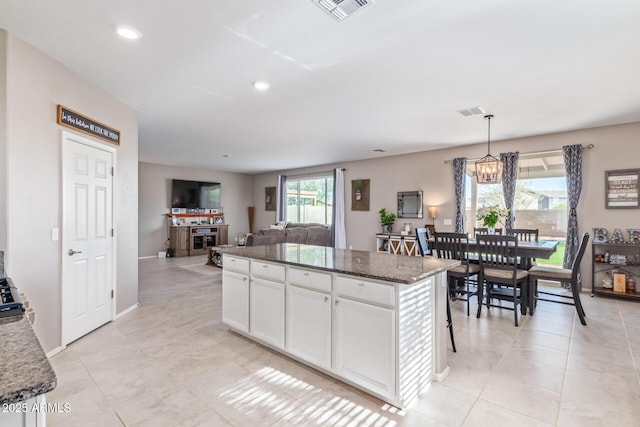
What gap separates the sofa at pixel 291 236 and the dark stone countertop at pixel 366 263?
8.89 feet

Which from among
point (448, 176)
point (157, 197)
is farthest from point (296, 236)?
point (157, 197)

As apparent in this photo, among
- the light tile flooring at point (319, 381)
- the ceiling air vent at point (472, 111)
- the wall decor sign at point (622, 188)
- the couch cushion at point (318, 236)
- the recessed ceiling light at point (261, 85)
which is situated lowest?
the light tile flooring at point (319, 381)

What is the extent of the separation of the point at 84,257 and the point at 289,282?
7.45ft

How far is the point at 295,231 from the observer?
726 cm

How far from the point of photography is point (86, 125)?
326 centimetres

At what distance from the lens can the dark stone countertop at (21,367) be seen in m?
0.75

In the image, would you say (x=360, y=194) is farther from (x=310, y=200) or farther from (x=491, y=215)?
(x=491, y=215)

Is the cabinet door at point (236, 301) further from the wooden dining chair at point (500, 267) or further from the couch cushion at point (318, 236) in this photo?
the couch cushion at point (318, 236)

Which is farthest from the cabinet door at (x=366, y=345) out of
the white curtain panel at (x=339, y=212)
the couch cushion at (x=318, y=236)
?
the white curtain panel at (x=339, y=212)

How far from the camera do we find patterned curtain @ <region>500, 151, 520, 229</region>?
5684 millimetres

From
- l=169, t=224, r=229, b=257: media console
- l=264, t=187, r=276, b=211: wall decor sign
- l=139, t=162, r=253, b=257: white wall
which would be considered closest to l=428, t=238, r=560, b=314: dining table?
l=264, t=187, r=276, b=211: wall decor sign

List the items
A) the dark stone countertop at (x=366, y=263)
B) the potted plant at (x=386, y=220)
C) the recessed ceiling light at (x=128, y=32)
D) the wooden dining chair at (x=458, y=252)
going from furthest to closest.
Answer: the potted plant at (x=386, y=220)
the wooden dining chair at (x=458, y=252)
the recessed ceiling light at (x=128, y=32)
the dark stone countertop at (x=366, y=263)

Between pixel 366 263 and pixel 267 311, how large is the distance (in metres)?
1.06

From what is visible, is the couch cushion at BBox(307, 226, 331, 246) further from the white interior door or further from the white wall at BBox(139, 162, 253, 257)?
the white interior door
